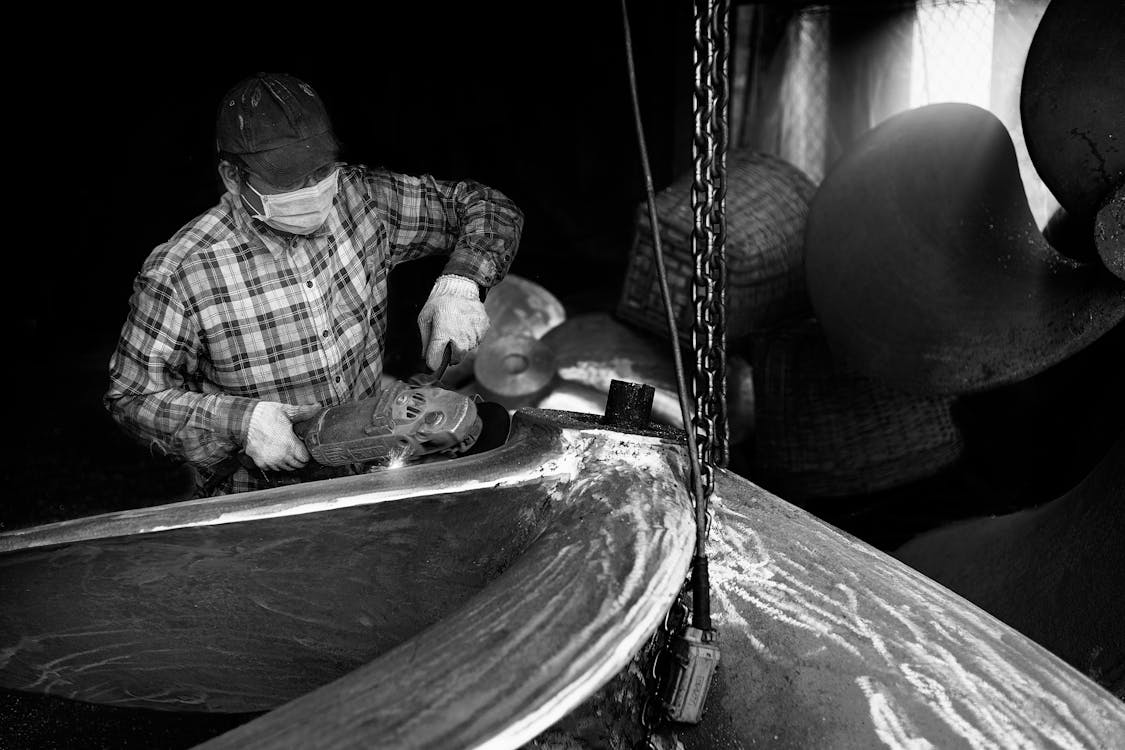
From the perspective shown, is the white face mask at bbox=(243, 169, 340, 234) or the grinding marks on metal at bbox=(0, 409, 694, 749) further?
the white face mask at bbox=(243, 169, 340, 234)

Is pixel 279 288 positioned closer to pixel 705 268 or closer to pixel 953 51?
pixel 705 268

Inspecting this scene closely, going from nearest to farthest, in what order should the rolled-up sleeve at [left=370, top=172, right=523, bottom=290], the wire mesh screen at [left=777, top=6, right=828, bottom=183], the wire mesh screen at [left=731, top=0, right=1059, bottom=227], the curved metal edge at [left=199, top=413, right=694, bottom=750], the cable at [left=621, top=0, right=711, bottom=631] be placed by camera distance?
the curved metal edge at [left=199, top=413, right=694, bottom=750] < the cable at [left=621, top=0, right=711, bottom=631] < the rolled-up sleeve at [left=370, top=172, right=523, bottom=290] < the wire mesh screen at [left=731, top=0, right=1059, bottom=227] < the wire mesh screen at [left=777, top=6, right=828, bottom=183]

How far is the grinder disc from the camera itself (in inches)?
157

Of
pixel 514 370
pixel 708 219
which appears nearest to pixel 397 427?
pixel 708 219

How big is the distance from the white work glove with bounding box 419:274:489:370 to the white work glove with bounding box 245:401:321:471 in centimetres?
30

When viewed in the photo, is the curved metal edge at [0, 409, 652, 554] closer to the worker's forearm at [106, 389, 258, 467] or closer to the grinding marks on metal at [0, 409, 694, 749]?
the grinding marks on metal at [0, 409, 694, 749]

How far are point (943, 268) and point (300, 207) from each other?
2.05m

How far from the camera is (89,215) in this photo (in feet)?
9.81

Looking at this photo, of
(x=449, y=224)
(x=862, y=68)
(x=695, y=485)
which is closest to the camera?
(x=695, y=485)

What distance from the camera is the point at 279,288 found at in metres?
2.05

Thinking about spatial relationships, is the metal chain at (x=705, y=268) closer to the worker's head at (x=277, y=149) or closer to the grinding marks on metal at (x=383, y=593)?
the grinding marks on metal at (x=383, y=593)

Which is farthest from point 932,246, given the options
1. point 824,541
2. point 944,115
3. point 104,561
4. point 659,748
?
point 104,561

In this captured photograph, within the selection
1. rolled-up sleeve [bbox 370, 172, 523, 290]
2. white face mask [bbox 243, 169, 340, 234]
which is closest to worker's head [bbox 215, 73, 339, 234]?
white face mask [bbox 243, 169, 340, 234]

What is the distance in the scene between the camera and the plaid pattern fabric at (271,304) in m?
1.96
